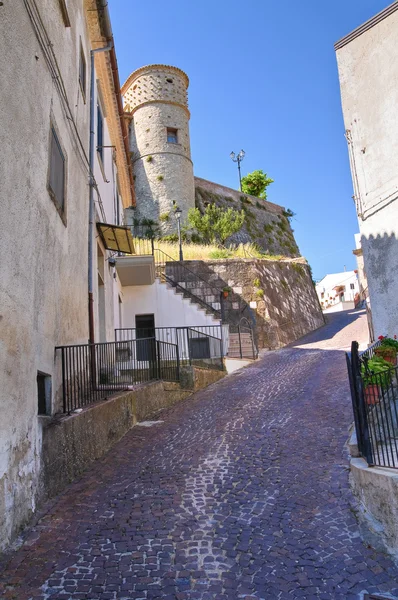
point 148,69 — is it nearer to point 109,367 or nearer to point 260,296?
point 260,296

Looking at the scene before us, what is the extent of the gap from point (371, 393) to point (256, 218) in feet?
113

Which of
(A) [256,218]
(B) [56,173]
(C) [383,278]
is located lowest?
(C) [383,278]

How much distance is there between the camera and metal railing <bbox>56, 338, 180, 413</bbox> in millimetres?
6473

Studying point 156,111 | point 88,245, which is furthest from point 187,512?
point 156,111

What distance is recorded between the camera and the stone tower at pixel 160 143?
30.4 metres

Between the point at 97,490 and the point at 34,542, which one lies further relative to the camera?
the point at 97,490

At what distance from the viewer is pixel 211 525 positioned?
470 cm

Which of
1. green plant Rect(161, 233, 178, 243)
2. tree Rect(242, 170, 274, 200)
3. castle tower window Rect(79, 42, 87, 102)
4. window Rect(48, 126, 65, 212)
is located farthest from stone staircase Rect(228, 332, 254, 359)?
tree Rect(242, 170, 274, 200)

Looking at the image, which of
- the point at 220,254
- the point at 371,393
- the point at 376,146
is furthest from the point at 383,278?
the point at 220,254

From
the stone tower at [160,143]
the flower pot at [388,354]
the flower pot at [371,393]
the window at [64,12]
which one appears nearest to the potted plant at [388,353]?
the flower pot at [388,354]

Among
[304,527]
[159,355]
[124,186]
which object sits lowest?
[304,527]

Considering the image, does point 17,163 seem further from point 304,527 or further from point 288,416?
point 288,416

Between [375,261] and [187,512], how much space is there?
6.18m

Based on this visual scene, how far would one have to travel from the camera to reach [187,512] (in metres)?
4.98
